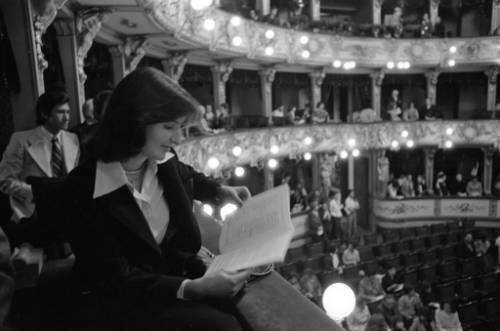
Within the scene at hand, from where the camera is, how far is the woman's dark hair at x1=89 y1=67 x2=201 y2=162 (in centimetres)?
166

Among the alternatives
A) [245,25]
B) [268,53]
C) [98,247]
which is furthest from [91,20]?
[268,53]

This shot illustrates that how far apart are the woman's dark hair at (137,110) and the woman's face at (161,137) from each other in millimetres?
19

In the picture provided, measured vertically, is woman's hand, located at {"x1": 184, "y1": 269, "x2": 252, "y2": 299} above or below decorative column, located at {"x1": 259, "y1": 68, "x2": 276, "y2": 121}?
above

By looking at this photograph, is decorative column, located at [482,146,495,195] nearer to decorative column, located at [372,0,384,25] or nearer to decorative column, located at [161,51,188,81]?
decorative column, located at [372,0,384,25]

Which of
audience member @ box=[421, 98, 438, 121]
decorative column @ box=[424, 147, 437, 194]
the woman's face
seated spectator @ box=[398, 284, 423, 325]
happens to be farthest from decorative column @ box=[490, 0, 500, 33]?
the woman's face

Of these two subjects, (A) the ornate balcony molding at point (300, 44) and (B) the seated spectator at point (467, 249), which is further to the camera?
(B) the seated spectator at point (467, 249)

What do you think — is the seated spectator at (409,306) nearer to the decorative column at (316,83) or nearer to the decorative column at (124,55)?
the decorative column at (124,55)

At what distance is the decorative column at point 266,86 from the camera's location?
60.2 feet

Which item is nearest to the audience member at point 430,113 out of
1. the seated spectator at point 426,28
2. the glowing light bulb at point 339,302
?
the seated spectator at point 426,28

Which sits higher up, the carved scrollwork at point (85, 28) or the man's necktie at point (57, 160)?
the carved scrollwork at point (85, 28)

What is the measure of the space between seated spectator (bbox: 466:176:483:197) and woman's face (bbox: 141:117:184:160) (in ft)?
73.8

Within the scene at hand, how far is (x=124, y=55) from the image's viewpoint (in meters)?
10.3

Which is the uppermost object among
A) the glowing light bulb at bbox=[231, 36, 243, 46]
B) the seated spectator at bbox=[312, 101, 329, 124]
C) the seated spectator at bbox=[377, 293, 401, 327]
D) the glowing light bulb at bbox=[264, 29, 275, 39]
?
the glowing light bulb at bbox=[264, 29, 275, 39]

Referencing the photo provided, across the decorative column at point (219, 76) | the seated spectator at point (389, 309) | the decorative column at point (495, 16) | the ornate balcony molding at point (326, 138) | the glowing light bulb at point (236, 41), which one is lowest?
the seated spectator at point (389, 309)
